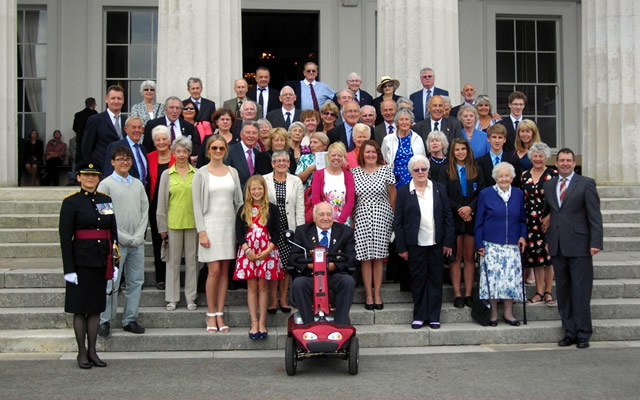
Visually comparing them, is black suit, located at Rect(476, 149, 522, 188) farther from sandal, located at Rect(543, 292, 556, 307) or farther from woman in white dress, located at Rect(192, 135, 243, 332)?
woman in white dress, located at Rect(192, 135, 243, 332)

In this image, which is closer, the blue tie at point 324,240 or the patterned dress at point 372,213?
the blue tie at point 324,240

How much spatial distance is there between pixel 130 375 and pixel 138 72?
11599 mm

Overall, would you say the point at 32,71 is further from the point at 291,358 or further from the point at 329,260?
the point at 291,358

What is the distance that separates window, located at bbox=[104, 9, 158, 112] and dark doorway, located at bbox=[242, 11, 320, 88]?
2313 mm

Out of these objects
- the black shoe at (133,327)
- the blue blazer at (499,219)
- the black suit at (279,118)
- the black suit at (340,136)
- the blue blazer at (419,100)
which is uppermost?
the blue blazer at (419,100)

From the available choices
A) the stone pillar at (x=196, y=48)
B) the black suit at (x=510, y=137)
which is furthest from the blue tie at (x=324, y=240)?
the stone pillar at (x=196, y=48)

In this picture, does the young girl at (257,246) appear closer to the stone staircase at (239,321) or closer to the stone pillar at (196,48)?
the stone staircase at (239,321)

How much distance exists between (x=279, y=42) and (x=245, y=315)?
12.3m

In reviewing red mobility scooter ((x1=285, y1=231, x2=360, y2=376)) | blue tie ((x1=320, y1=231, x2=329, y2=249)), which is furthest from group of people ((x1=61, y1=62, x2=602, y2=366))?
red mobility scooter ((x1=285, y1=231, x2=360, y2=376))

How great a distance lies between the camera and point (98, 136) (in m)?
9.57

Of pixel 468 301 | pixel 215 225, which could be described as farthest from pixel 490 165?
pixel 215 225

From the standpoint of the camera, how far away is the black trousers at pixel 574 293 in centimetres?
812

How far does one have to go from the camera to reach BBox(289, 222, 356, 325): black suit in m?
7.56

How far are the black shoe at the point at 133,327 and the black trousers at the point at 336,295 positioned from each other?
1.74 m
